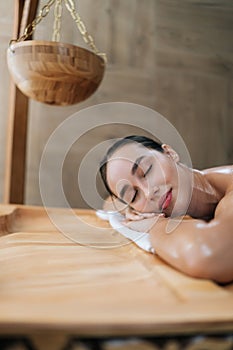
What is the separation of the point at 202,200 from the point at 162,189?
14 cm

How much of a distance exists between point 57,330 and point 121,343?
0.20 feet

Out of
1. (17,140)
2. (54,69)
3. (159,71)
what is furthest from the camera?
(159,71)

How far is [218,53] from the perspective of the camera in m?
2.53

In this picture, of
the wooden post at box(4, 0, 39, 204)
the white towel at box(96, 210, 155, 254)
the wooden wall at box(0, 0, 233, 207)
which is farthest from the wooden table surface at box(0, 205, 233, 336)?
the wooden wall at box(0, 0, 233, 207)

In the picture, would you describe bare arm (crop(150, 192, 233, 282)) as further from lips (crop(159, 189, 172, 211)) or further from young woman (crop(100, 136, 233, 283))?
lips (crop(159, 189, 172, 211))

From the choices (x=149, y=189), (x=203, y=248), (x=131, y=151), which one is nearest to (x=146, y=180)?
(x=149, y=189)

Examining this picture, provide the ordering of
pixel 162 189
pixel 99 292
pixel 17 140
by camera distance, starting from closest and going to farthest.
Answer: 1. pixel 99 292
2. pixel 162 189
3. pixel 17 140

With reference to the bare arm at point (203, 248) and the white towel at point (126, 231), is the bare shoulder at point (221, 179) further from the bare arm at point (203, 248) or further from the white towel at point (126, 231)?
the bare arm at point (203, 248)

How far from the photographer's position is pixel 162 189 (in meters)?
0.98

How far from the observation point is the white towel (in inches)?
32.4

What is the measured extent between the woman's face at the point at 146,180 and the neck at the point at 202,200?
0.04 metres

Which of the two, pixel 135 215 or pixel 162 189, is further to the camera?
pixel 135 215

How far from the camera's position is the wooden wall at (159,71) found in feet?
7.52

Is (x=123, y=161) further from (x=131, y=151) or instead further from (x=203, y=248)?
(x=203, y=248)
